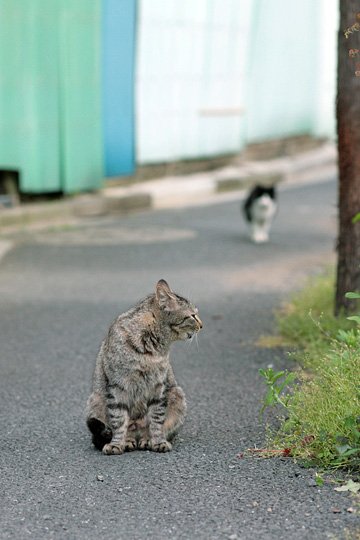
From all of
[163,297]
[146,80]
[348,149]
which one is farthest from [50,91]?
[163,297]

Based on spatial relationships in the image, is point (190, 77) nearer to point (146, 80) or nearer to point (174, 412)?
point (146, 80)

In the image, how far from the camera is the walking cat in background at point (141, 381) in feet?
19.3

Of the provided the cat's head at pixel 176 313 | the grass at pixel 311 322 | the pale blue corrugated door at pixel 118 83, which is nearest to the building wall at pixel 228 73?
the pale blue corrugated door at pixel 118 83

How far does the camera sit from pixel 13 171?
14.5 meters

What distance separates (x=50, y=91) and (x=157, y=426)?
911 cm

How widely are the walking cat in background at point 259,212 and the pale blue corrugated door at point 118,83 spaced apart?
293 centimetres

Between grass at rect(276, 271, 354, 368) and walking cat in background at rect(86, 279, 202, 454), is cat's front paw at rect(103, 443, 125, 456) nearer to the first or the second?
walking cat in background at rect(86, 279, 202, 454)

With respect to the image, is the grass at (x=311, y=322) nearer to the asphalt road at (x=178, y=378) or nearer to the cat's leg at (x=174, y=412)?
the asphalt road at (x=178, y=378)

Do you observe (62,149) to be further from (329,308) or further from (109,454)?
(109,454)

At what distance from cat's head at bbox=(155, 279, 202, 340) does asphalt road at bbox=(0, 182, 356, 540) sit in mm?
661

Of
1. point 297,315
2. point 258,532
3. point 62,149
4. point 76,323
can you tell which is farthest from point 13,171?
point 258,532

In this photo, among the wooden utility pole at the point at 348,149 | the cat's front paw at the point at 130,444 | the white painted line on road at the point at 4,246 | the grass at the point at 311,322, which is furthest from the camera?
the white painted line on road at the point at 4,246

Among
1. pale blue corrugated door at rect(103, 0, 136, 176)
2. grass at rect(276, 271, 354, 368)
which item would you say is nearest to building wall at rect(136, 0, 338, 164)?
pale blue corrugated door at rect(103, 0, 136, 176)

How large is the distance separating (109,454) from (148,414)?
32 cm
